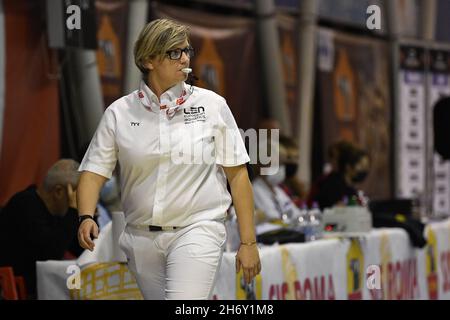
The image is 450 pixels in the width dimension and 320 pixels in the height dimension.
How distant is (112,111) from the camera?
4.79m

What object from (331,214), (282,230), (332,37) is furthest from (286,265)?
(332,37)

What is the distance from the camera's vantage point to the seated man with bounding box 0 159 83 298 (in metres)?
6.43

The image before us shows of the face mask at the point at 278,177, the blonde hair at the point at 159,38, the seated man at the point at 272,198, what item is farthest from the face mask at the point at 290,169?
the blonde hair at the point at 159,38

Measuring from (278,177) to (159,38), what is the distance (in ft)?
15.4

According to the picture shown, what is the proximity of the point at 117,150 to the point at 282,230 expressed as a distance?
3133 millimetres

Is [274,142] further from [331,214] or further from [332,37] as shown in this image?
[332,37]

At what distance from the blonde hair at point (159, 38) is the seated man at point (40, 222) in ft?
6.10

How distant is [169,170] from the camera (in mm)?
4691

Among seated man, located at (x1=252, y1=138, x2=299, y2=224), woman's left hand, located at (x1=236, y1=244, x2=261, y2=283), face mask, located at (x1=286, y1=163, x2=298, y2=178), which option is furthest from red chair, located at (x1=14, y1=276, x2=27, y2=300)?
face mask, located at (x1=286, y1=163, x2=298, y2=178)

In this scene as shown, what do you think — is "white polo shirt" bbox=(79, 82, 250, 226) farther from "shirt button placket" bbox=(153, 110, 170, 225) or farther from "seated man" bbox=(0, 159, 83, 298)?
"seated man" bbox=(0, 159, 83, 298)

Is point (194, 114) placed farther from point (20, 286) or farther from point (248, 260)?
point (20, 286)

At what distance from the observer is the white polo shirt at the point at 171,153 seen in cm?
468

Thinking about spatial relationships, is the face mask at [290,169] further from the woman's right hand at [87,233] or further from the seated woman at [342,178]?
the woman's right hand at [87,233]

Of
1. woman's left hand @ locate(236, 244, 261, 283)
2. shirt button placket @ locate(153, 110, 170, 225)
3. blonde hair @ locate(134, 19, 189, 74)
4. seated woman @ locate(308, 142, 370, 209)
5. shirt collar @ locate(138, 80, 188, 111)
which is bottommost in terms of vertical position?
seated woman @ locate(308, 142, 370, 209)
